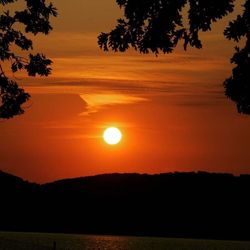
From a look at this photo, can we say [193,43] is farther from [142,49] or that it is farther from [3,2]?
[3,2]

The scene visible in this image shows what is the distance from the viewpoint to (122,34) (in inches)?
1008

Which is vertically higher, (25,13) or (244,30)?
(25,13)

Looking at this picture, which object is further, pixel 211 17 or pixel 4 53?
pixel 4 53

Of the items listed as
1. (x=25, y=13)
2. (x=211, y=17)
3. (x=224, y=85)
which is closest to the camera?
(x=211, y=17)

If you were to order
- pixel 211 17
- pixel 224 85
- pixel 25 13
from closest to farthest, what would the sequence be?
pixel 211 17
pixel 224 85
pixel 25 13

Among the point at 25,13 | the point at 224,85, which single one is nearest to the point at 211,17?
the point at 224,85

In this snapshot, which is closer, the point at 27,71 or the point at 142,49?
the point at 142,49

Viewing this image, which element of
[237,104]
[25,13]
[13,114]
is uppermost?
[25,13]

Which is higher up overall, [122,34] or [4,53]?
[4,53]

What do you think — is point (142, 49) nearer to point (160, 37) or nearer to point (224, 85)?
point (160, 37)

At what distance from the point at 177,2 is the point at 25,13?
11621 millimetres

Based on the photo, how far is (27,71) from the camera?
35500 millimetres

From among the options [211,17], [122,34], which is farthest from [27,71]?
[211,17]

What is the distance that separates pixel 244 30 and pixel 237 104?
8.14 ft
